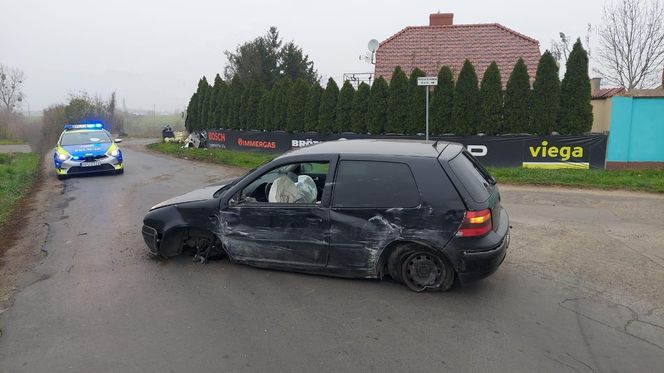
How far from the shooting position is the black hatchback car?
4406 millimetres

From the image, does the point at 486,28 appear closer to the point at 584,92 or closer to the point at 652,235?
the point at 584,92

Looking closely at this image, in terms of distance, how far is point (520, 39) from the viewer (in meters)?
22.0

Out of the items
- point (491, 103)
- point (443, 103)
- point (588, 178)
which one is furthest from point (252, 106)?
point (588, 178)

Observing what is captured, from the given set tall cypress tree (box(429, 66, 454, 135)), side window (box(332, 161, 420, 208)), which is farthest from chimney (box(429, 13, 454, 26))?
side window (box(332, 161, 420, 208))

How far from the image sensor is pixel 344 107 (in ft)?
59.4

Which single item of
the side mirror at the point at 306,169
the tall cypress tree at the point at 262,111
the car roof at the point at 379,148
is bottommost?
the side mirror at the point at 306,169

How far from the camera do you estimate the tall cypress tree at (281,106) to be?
808 inches

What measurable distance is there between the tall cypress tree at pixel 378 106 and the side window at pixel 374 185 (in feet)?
41.1

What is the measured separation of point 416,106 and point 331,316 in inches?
514

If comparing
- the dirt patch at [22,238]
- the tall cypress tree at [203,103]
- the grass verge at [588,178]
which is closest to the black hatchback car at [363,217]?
the dirt patch at [22,238]

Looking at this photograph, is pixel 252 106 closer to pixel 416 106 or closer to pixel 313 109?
pixel 313 109

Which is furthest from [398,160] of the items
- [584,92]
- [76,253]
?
[584,92]

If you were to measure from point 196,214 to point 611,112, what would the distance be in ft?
40.3

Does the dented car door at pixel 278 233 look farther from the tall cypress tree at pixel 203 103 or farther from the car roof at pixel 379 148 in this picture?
the tall cypress tree at pixel 203 103
